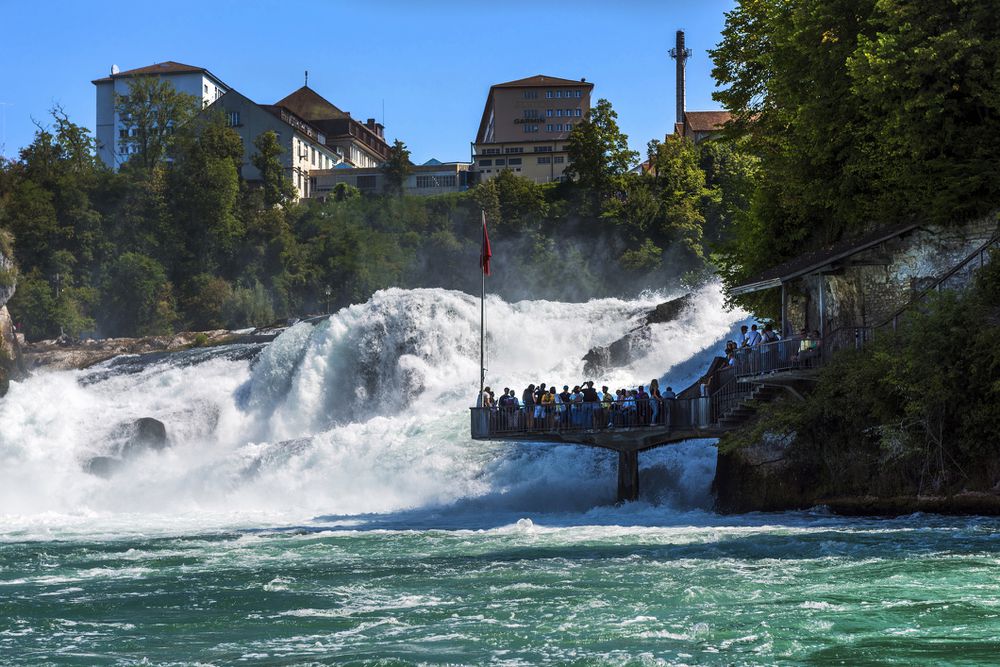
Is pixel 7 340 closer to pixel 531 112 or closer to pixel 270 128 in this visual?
pixel 270 128

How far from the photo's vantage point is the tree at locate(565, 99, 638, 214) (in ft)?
318

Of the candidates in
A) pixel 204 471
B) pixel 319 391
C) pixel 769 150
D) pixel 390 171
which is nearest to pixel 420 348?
pixel 319 391

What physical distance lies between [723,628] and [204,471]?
3145 centimetres

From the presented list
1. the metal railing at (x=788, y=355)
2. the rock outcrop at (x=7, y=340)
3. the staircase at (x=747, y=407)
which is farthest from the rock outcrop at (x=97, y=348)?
the metal railing at (x=788, y=355)

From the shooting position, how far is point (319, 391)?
173 feet

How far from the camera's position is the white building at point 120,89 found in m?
123

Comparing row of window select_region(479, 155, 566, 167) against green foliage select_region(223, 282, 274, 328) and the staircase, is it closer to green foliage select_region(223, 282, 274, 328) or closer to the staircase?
green foliage select_region(223, 282, 274, 328)

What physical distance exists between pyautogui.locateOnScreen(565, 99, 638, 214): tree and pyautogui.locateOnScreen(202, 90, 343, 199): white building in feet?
89.0

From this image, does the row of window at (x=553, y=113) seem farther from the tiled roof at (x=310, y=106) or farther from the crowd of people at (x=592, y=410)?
the crowd of people at (x=592, y=410)

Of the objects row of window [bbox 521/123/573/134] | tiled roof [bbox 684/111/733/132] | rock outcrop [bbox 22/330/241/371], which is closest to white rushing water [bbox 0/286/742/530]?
rock outcrop [bbox 22/330/241/371]

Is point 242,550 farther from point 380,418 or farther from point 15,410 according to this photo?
point 15,410

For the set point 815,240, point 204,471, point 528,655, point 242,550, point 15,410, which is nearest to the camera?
point 528,655

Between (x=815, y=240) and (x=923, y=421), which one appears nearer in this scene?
(x=923, y=421)

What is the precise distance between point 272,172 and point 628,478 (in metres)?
76.6
